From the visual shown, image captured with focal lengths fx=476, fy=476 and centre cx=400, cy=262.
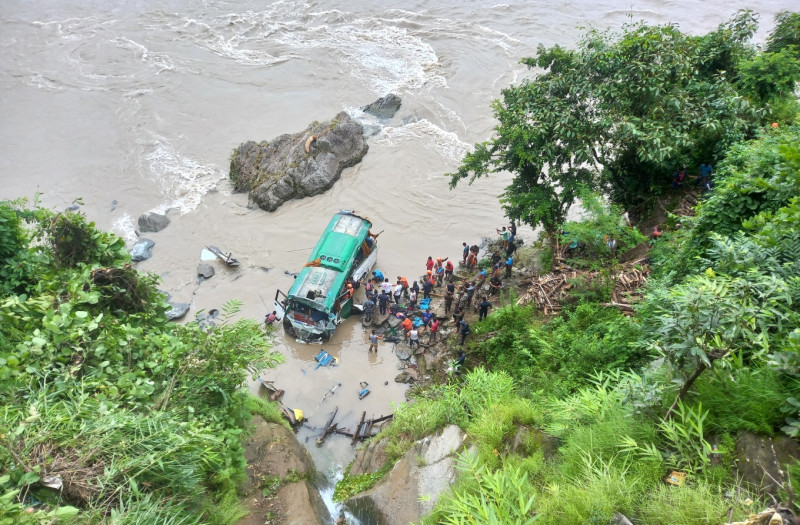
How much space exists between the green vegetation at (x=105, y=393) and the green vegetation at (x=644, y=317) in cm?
348

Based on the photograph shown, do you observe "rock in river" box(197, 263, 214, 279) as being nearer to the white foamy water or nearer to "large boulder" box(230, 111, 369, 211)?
"large boulder" box(230, 111, 369, 211)

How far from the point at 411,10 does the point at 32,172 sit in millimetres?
27581

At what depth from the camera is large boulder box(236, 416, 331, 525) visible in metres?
8.79

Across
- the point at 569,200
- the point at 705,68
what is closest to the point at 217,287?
the point at 569,200

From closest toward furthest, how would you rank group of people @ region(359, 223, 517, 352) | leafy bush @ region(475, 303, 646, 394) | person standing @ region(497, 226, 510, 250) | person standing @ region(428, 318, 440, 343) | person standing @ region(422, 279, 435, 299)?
leafy bush @ region(475, 303, 646, 394) < person standing @ region(428, 318, 440, 343) < group of people @ region(359, 223, 517, 352) < person standing @ region(422, 279, 435, 299) < person standing @ region(497, 226, 510, 250)

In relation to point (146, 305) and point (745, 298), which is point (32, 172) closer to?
point (146, 305)

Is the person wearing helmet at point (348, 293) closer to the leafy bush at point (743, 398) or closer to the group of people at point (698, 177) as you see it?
the group of people at point (698, 177)

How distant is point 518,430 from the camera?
25.8 ft

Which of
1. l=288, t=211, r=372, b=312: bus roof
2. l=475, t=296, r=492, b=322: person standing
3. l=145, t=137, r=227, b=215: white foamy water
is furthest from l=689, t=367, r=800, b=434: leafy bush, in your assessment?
l=145, t=137, r=227, b=215: white foamy water

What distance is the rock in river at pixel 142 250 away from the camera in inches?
728

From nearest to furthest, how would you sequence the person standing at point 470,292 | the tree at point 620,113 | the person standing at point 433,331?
the tree at point 620,113 < the person standing at point 433,331 < the person standing at point 470,292

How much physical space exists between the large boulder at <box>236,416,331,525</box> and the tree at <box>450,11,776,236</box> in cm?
946

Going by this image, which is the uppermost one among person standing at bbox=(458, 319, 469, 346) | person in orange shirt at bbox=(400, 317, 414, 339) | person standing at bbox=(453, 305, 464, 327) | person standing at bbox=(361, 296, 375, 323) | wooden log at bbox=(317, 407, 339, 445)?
person standing at bbox=(458, 319, 469, 346)

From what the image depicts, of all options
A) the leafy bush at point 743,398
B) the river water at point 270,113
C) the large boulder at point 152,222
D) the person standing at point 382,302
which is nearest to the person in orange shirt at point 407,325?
the river water at point 270,113
